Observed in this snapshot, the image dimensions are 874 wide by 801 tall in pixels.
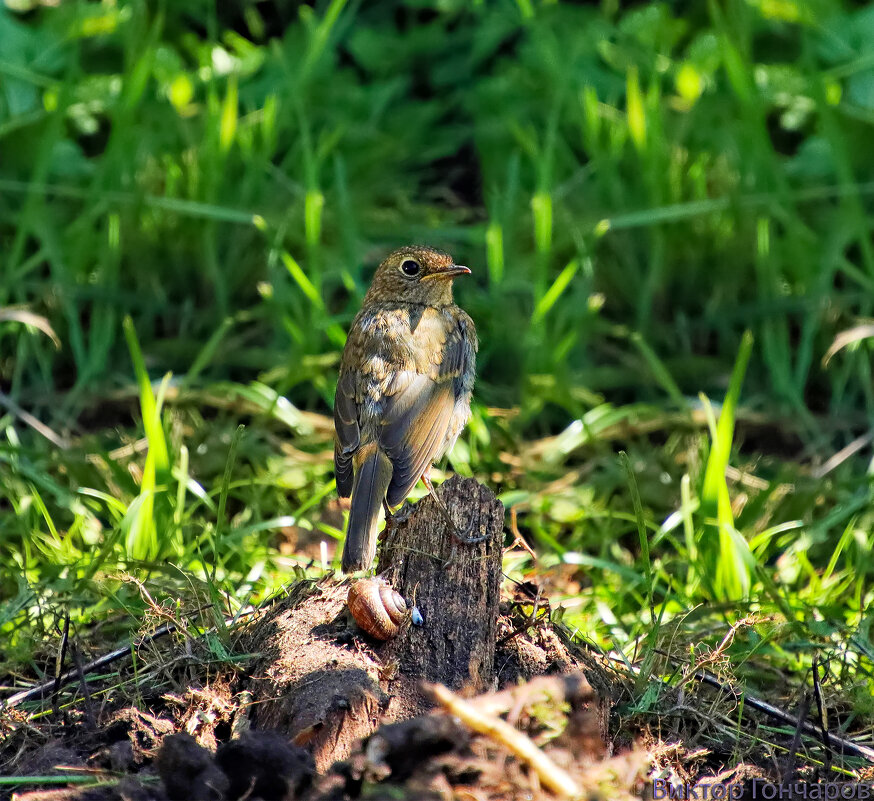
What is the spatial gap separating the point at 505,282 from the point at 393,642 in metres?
3.91

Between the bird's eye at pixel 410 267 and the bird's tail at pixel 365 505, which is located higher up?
the bird's eye at pixel 410 267

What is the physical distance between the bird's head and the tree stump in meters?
1.73

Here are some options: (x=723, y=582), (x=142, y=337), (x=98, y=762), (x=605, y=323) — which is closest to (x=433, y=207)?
(x=605, y=323)

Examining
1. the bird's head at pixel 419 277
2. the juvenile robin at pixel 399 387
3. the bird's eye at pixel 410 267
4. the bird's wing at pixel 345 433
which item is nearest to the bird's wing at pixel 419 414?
the juvenile robin at pixel 399 387

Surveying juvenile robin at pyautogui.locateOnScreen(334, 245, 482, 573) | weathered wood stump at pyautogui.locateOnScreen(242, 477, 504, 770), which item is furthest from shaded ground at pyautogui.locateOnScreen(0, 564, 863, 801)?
juvenile robin at pyautogui.locateOnScreen(334, 245, 482, 573)

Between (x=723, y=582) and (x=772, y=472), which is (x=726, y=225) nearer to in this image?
(x=772, y=472)

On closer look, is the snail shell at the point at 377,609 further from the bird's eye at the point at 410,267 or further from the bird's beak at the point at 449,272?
the bird's eye at the point at 410,267

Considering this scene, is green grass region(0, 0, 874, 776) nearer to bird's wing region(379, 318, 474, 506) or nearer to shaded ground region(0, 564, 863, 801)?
bird's wing region(379, 318, 474, 506)

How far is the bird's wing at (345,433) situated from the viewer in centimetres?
454

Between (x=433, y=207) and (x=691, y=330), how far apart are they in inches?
98.9

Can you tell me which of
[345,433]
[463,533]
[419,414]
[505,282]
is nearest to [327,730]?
[463,533]

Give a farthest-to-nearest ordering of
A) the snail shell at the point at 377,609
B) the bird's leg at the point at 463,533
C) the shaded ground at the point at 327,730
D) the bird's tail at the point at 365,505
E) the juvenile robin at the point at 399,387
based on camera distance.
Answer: the juvenile robin at the point at 399,387 < the bird's tail at the point at 365,505 < the bird's leg at the point at 463,533 < the snail shell at the point at 377,609 < the shaded ground at the point at 327,730

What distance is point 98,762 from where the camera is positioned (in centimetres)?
320

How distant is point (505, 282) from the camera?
6816 mm
